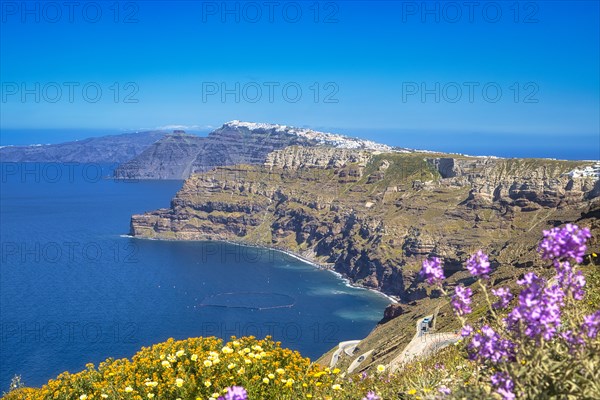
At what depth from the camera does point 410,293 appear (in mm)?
119625

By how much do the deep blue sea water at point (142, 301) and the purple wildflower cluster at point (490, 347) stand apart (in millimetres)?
71098

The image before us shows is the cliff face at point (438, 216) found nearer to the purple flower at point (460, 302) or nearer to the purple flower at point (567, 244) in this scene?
the purple flower at point (460, 302)

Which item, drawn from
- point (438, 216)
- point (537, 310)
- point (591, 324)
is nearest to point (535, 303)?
point (537, 310)

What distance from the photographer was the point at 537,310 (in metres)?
4.59

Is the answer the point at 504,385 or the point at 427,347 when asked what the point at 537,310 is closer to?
the point at 504,385

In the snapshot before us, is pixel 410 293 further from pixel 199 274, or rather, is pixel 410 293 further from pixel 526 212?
pixel 199 274

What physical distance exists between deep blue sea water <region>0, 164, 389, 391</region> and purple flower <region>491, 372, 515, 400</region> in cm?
7127

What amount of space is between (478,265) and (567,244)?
75cm

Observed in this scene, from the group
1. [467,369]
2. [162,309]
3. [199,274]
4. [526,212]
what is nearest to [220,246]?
[199,274]

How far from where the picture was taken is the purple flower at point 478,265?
493 centimetres

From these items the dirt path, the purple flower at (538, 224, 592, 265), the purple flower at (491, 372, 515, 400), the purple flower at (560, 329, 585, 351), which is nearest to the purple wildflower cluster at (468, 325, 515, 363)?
the purple flower at (491, 372, 515, 400)

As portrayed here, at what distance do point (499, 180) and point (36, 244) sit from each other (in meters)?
139

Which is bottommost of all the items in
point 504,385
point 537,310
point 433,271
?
point 504,385

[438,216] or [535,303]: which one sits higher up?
[535,303]
